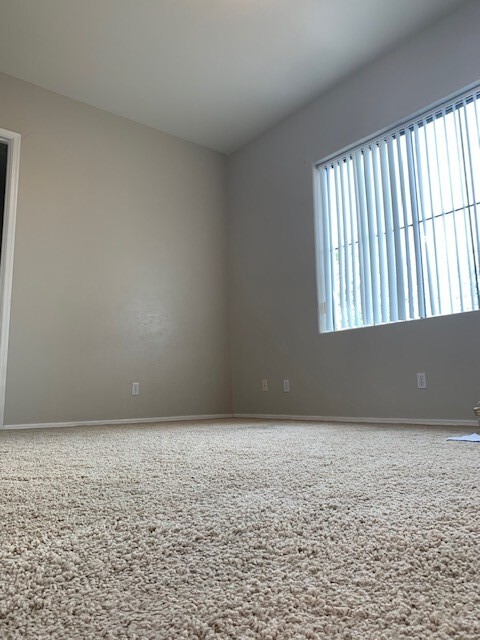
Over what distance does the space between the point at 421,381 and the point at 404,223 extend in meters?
1.13

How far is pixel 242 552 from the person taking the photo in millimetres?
720

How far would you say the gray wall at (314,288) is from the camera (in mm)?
3156

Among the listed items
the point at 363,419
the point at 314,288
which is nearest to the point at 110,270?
the point at 314,288

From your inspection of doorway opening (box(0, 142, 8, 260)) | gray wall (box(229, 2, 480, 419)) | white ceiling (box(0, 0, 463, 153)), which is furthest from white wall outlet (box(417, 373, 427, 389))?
doorway opening (box(0, 142, 8, 260))

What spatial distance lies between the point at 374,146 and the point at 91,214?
2372mm

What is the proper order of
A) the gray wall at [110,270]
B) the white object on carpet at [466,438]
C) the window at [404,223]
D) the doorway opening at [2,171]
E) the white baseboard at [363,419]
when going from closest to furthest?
the white object on carpet at [466,438] → the white baseboard at [363,419] → the window at [404,223] → the gray wall at [110,270] → the doorway opening at [2,171]

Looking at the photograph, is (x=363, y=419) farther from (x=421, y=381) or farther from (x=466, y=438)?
(x=466, y=438)

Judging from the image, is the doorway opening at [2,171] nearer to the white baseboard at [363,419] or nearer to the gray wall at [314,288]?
the gray wall at [314,288]

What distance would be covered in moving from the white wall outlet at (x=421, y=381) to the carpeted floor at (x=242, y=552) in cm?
184

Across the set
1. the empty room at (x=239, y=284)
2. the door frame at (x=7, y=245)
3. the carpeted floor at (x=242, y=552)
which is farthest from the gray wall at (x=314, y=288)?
the door frame at (x=7, y=245)

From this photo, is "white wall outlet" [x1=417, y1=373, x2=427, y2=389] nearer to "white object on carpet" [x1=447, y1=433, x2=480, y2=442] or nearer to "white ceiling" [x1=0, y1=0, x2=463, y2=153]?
"white object on carpet" [x1=447, y1=433, x2=480, y2=442]

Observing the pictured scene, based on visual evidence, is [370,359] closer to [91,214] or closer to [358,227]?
[358,227]

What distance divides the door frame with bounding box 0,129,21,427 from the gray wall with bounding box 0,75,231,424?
0.05 meters

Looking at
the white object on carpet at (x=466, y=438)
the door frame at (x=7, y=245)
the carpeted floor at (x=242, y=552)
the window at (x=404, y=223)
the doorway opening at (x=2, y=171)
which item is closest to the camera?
the carpeted floor at (x=242, y=552)
